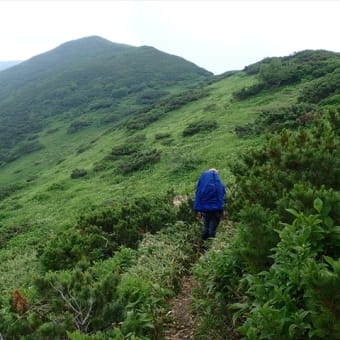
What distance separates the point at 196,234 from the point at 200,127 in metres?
20.2

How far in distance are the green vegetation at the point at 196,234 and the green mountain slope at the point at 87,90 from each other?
118 feet

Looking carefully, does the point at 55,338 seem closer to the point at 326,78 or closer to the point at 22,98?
the point at 326,78

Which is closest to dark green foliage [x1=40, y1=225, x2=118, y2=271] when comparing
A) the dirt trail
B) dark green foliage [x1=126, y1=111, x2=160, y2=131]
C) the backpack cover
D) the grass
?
the grass

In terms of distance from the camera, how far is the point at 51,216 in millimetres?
21969

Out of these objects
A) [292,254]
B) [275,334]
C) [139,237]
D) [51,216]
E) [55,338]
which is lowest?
[51,216]

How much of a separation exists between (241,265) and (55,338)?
253cm

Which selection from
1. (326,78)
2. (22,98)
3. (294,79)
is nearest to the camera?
(326,78)

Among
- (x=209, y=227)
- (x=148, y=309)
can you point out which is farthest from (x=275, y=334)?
(x=209, y=227)

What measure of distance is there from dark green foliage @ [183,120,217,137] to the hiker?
1952 centimetres

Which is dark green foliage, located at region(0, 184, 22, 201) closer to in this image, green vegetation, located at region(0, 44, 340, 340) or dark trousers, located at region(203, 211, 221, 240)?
green vegetation, located at region(0, 44, 340, 340)

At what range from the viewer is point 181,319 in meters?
6.89

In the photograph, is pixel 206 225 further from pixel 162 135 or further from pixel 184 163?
pixel 162 135

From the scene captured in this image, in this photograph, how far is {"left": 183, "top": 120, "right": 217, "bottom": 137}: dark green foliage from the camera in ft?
97.0

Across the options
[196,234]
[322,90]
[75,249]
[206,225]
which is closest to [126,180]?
[322,90]
